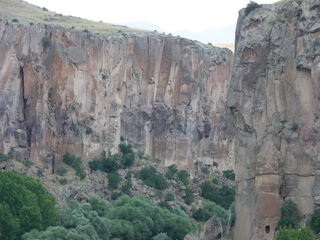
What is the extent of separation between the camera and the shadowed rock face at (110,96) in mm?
102000

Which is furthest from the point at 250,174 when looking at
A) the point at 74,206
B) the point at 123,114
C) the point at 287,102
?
the point at 123,114

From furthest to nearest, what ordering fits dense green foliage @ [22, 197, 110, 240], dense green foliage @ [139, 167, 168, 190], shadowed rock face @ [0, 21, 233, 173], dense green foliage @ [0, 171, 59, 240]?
dense green foliage @ [139, 167, 168, 190] < shadowed rock face @ [0, 21, 233, 173] < dense green foliage @ [0, 171, 59, 240] < dense green foliage @ [22, 197, 110, 240]

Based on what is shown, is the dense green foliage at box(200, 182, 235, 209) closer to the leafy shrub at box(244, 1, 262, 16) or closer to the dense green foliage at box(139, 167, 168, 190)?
the dense green foliage at box(139, 167, 168, 190)

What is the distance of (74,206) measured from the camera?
274 feet

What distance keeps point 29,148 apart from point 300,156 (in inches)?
1840

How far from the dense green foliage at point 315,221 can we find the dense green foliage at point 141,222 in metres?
25.4

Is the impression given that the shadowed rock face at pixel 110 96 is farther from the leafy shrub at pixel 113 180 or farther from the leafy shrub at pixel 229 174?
the leafy shrub at pixel 113 180

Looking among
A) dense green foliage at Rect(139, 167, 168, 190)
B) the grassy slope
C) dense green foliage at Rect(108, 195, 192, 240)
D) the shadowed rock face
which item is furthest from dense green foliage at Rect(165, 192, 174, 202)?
the grassy slope

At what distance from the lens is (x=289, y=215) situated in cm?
6047

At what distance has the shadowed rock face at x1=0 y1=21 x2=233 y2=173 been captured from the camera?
10200cm

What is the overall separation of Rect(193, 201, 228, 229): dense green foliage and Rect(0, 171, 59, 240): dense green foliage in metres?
25.8


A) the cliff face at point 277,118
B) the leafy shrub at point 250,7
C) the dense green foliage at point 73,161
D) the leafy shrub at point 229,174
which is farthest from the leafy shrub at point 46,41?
the cliff face at point 277,118

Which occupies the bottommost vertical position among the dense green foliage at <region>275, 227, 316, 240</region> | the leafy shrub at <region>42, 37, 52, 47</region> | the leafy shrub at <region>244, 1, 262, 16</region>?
the dense green foliage at <region>275, 227, 316, 240</region>

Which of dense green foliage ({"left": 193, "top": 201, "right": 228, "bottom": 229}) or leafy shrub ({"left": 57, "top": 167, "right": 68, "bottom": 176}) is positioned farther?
leafy shrub ({"left": 57, "top": 167, "right": 68, "bottom": 176})
